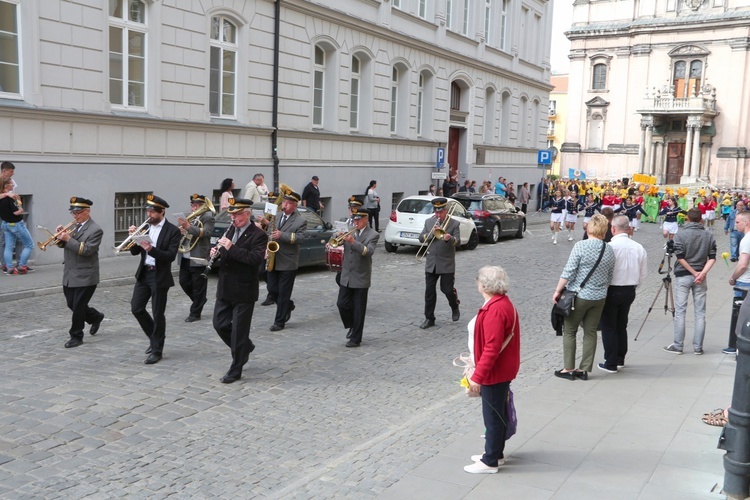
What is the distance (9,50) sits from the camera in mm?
14578

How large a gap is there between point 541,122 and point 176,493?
3922 cm

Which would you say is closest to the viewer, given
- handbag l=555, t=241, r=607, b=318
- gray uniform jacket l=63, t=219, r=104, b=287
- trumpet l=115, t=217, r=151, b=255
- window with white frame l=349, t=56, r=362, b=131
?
handbag l=555, t=241, r=607, b=318

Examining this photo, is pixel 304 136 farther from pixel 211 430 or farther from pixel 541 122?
pixel 541 122

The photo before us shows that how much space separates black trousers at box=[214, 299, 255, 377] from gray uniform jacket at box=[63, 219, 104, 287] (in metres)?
2.05

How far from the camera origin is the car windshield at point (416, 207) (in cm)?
2053

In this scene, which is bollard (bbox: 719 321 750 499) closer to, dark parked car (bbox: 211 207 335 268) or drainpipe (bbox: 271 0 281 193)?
dark parked car (bbox: 211 207 335 268)

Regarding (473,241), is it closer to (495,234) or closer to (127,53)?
(495,234)

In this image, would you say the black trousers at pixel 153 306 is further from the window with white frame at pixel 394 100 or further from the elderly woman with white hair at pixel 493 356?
the window with white frame at pixel 394 100

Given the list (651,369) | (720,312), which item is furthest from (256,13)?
(651,369)

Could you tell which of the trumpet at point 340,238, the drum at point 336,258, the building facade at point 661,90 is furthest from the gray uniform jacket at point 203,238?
the building facade at point 661,90

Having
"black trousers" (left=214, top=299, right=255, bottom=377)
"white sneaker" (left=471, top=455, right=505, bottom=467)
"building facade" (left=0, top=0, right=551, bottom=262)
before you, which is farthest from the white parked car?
"white sneaker" (left=471, top=455, right=505, bottom=467)

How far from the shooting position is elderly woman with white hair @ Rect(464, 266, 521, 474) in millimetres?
5488

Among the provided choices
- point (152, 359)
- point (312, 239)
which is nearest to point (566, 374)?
point (152, 359)

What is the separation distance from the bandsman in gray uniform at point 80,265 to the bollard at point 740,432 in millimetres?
7179
